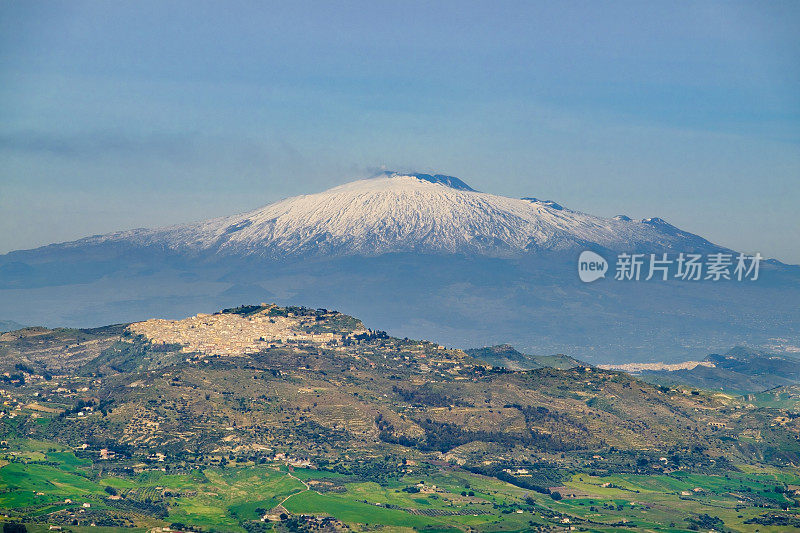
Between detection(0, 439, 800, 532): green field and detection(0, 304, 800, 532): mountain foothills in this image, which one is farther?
detection(0, 304, 800, 532): mountain foothills

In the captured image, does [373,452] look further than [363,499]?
Yes

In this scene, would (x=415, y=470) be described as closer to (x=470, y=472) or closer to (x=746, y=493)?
(x=470, y=472)

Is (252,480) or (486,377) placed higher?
(486,377)

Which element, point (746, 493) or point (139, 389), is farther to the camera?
point (139, 389)

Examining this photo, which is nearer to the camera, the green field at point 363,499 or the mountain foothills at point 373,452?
the green field at point 363,499

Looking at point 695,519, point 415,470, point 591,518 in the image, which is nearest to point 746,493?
point 695,519

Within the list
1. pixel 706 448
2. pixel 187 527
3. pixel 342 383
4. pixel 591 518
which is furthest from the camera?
pixel 342 383

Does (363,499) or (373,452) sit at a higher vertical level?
(373,452)

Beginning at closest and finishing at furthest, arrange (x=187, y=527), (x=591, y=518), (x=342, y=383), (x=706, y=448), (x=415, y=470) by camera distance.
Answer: (x=187, y=527) < (x=591, y=518) < (x=415, y=470) < (x=706, y=448) < (x=342, y=383)
